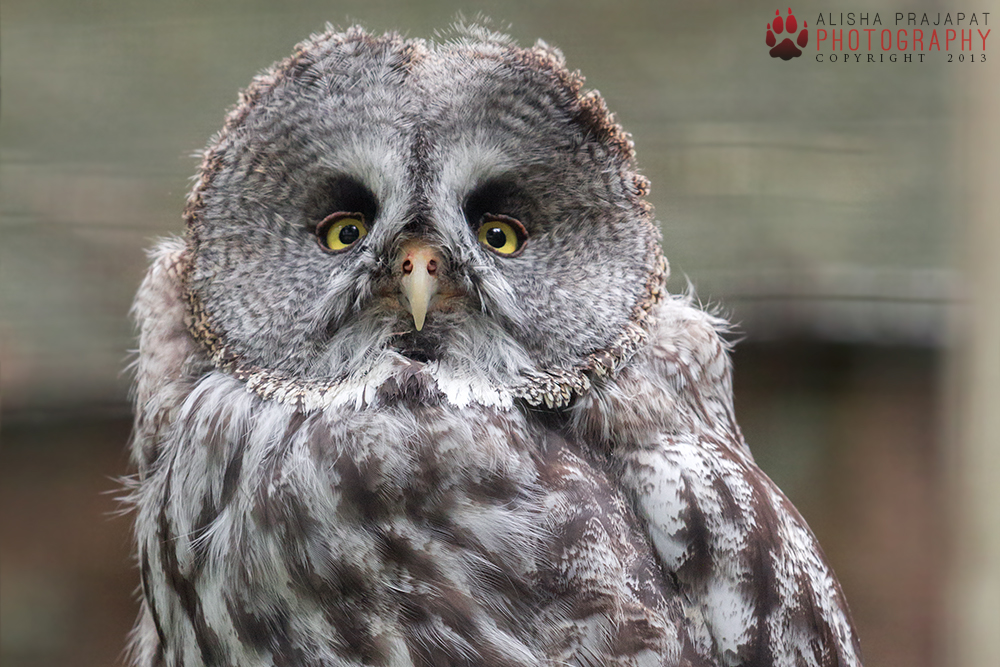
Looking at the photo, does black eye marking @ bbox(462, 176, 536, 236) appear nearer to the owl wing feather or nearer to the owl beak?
the owl beak

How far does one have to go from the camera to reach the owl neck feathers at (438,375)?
3.01 feet

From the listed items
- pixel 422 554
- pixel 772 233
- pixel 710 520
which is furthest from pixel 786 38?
pixel 422 554

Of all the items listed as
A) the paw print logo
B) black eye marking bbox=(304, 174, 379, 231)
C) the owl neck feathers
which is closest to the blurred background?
the paw print logo

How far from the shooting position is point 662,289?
0.99m

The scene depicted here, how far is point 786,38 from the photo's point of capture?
1.31 m

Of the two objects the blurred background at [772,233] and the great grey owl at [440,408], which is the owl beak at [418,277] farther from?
the blurred background at [772,233]

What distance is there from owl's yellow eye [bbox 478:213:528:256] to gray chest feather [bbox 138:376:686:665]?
16 centimetres

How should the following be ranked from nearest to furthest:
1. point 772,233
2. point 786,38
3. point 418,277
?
point 418,277 < point 786,38 < point 772,233

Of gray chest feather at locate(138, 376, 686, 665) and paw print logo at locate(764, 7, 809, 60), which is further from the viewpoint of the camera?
paw print logo at locate(764, 7, 809, 60)

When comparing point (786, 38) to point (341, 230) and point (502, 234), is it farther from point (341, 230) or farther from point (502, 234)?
point (341, 230)

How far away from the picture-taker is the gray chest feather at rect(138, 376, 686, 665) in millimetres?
856

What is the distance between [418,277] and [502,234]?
12cm

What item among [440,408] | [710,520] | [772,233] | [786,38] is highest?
[786,38]

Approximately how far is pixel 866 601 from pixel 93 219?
133 cm
